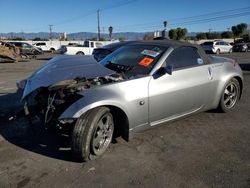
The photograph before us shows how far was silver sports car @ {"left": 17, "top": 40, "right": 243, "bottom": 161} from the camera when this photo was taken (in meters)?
3.56

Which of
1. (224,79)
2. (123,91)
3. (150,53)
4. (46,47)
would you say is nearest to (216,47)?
(46,47)

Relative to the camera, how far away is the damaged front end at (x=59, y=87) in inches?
144

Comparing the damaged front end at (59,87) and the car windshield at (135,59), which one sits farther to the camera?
the car windshield at (135,59)

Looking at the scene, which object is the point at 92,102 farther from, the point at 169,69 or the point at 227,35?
the point at 227,35

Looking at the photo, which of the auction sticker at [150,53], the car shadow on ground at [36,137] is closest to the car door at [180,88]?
the auction sticker at [150,53]

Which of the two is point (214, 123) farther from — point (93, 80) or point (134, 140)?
point (93, 80)

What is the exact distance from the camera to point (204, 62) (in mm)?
5090

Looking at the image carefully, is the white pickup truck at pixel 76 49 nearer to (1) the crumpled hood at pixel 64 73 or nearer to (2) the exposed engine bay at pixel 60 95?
(1) the crumpled hood at pixel 64 73

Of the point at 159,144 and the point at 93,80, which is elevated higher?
the point at 93,80

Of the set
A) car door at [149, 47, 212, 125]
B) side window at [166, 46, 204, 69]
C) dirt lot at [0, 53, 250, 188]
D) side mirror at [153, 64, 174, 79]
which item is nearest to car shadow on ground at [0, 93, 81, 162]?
dirt lot at [0, 53, 250, 188]

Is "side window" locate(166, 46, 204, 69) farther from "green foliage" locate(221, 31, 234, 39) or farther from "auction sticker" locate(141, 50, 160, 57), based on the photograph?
"green foliage" locate(221, 31, 234, 39)

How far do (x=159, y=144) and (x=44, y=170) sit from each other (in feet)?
5.58

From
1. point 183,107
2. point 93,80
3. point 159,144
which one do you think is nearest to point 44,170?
point 93,80

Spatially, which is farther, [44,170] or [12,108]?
[12,108]
